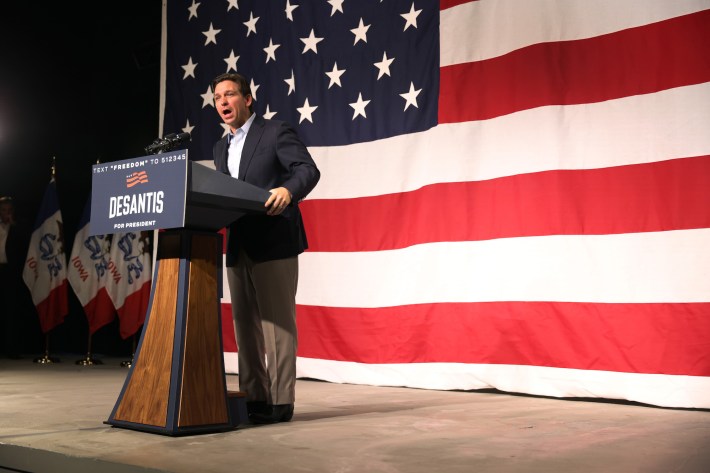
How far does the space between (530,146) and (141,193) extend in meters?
2.09

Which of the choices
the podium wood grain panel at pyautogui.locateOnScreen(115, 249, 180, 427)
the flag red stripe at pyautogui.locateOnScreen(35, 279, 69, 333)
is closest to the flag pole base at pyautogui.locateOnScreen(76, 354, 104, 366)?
the flag red stripe at pyautogui.locateOnScreen(35, 279, 69, 333)

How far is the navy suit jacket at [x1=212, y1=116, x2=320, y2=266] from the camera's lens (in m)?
2.59

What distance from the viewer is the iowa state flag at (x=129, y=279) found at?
18.2 ft

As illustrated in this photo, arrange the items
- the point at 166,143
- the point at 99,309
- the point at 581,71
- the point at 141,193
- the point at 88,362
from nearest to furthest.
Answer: the point at 141,193
the point at 166,143
the point at 581,71
the point at 88,362
the point at 99,309

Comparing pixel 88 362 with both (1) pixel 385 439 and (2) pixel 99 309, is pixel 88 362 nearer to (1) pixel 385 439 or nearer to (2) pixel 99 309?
(2) pixel 99 309

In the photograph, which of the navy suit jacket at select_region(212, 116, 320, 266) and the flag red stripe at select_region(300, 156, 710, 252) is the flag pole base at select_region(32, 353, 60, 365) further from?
the navy suit jacket at select_region(212, 116, 320, 266)

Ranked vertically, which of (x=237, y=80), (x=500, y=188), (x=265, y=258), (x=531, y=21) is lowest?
(x=265, y=258)

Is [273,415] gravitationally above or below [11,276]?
below

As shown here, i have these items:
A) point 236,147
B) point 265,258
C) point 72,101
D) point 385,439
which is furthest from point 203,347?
point 72,101

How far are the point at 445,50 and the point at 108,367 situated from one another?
9.69ft

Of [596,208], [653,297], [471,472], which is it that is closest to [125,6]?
[596,208]

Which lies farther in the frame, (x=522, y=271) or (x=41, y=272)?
(x=41, y=272)

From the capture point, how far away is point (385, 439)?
2.29m

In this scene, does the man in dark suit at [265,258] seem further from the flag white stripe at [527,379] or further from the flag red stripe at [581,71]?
the flag red stripe at [581,71]
